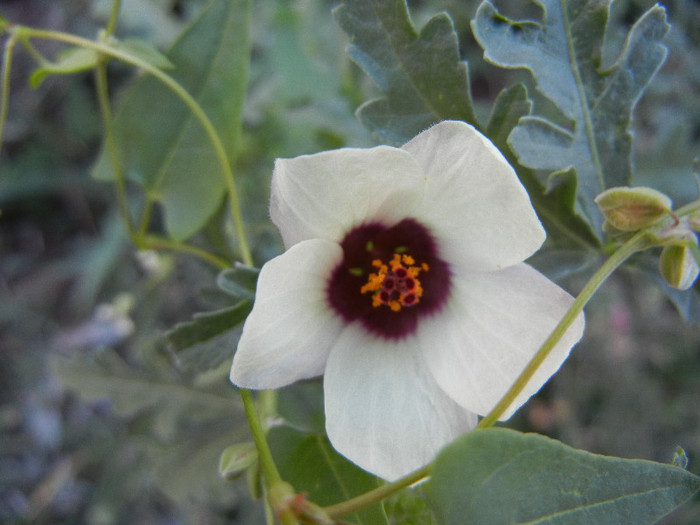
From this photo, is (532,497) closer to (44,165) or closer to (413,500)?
(413,500)

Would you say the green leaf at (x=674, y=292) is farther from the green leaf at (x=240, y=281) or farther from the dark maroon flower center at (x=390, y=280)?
the green leaf at (x=240, y=281)

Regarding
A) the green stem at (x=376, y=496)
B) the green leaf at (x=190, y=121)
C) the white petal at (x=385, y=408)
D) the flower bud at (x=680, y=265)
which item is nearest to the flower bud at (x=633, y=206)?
the flower bud at (x=680, y=265)

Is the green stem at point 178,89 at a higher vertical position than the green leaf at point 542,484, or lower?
higher

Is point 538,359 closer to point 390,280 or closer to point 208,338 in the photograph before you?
point 390,280

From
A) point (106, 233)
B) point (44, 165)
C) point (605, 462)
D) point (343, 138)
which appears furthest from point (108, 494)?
point (605, 462)

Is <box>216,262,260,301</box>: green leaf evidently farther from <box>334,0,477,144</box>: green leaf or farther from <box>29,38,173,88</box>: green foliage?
<box>29,38,173,88</box>: green foliage

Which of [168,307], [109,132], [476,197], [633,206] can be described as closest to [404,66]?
[476,197]

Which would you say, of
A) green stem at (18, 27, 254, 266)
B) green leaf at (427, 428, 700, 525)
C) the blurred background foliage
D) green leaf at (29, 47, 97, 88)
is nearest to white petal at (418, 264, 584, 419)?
green leaf at (427, 428, 700, 525)
